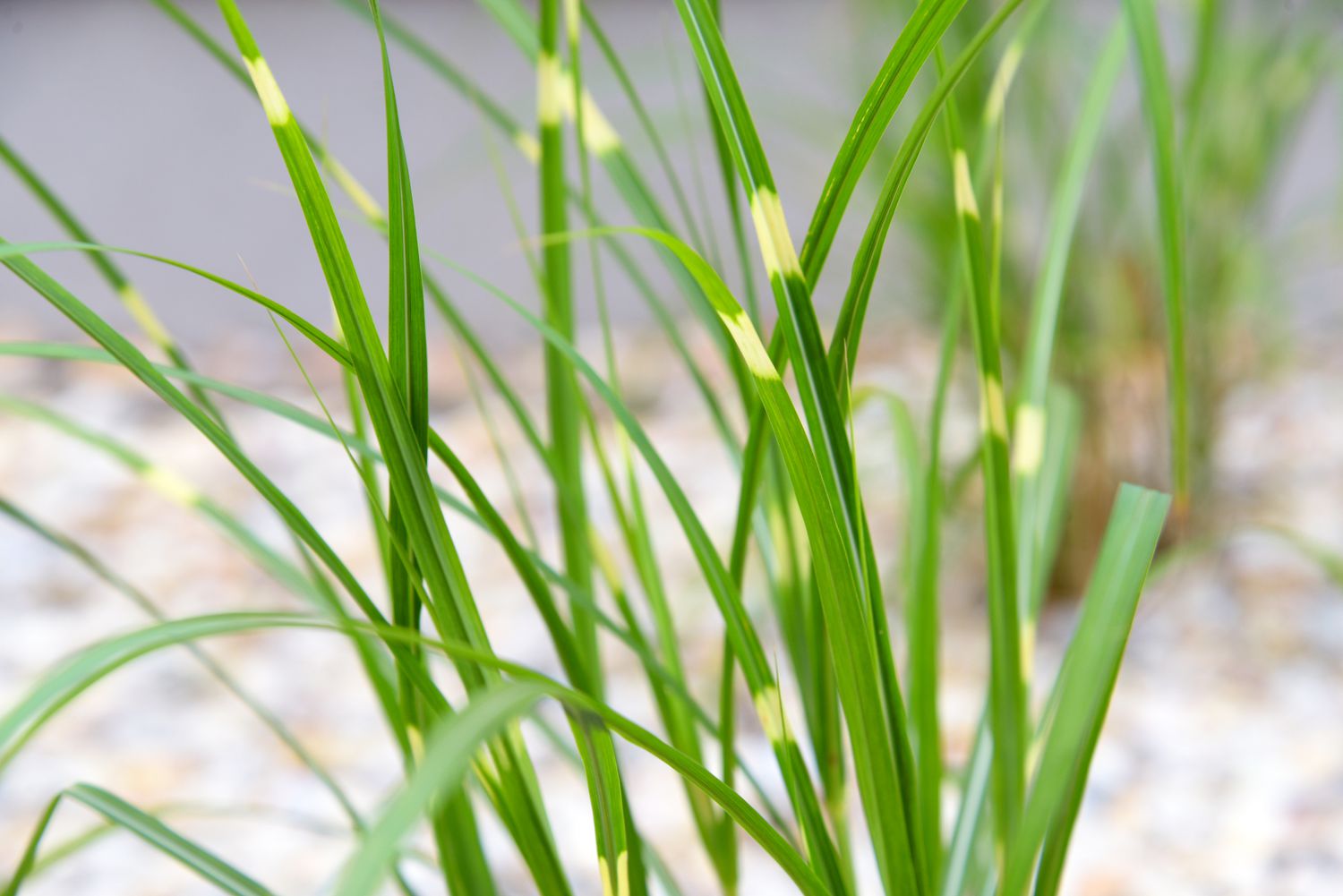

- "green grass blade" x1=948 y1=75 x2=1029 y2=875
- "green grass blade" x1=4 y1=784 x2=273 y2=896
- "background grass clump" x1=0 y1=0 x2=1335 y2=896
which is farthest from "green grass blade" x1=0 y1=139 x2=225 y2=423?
"green grass blade" x1=948 y1=75 x2=1029 y2=875

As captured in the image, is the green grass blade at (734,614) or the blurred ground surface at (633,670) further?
the blurred ground surface at (633,670)

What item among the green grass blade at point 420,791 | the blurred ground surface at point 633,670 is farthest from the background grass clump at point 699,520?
the blurred ground surface at point 633,670

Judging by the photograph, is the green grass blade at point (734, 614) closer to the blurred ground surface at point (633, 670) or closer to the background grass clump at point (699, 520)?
the background grass clump at point (699, 520)

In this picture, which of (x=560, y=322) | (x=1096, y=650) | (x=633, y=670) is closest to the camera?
(x=1096, y=650)

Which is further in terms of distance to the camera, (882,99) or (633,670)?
(633,670)

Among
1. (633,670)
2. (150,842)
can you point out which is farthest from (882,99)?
(633,670)

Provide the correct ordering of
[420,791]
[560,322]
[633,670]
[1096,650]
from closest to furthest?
[420,791] < [1096,650] < [560,322] < [633,670]

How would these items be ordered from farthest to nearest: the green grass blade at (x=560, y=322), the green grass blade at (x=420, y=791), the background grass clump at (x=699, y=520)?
the green grass blade at (x=560, y=322)
the background grass clump at (x=699, y=520)
the green grass blade at (x=420, y=791)

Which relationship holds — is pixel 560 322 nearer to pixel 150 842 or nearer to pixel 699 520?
pixel 699 520

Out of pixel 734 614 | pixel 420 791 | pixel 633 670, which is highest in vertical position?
pixel 633 670
